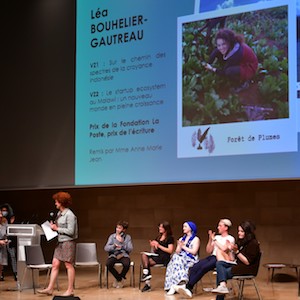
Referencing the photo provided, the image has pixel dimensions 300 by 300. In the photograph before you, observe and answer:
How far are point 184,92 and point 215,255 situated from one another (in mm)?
2063

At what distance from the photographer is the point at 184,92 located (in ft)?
23.7

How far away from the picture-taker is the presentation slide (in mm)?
6570

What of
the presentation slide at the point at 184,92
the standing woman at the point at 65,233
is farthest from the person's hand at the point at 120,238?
the standing woman at the point at 65,233

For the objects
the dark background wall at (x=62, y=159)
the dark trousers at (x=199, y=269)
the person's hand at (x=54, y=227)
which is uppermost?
the dark background wall at (x=62, y=159)

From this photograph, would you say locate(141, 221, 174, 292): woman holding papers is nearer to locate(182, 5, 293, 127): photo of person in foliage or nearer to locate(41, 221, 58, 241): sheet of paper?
locate(41, 221, 58, 241): sheet of paper

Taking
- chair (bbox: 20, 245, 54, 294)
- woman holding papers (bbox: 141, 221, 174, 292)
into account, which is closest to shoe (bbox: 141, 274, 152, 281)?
woman holding papers (bbox: 141, 221, 174, 292)

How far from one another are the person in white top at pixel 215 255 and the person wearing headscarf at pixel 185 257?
0.20 metres

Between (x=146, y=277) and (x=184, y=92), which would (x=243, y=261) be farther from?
(x=184, y=92)

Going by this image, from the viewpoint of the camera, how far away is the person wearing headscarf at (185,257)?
264 inches

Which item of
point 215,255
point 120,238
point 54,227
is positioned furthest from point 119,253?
point 215,255

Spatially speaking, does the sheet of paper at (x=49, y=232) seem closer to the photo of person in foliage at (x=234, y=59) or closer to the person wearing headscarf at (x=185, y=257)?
the person wearing headscarf at (x=185, y=257)

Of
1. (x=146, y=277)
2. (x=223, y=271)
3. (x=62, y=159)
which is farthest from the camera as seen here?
(x=62, y=159)

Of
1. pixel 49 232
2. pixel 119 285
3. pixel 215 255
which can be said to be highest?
pixel 49 232

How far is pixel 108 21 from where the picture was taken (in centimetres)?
798
